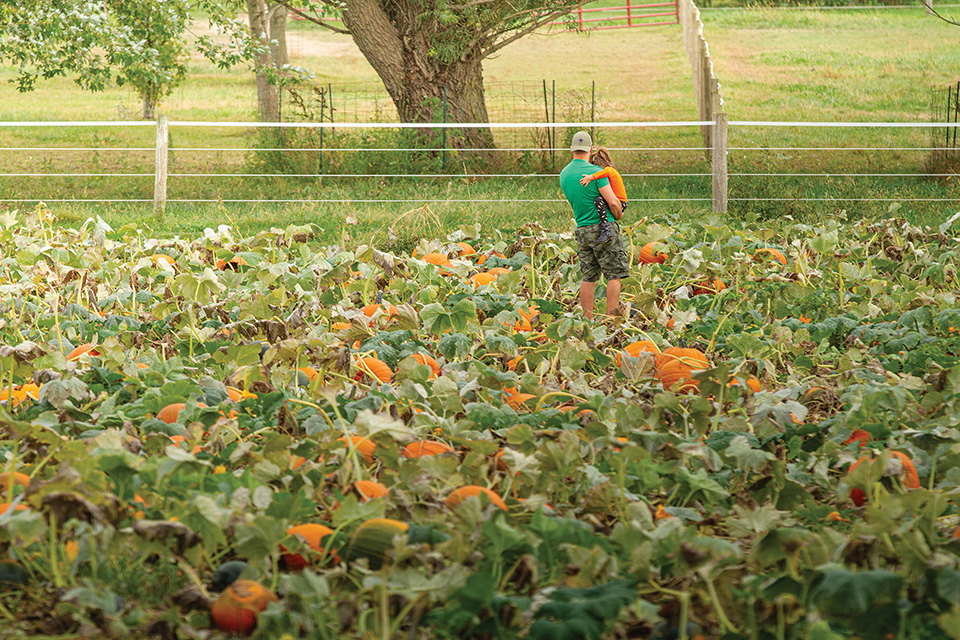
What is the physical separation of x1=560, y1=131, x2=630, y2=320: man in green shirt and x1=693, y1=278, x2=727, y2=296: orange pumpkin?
579 millimetres

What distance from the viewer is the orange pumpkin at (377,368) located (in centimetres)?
402

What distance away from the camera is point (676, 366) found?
13.8 feet

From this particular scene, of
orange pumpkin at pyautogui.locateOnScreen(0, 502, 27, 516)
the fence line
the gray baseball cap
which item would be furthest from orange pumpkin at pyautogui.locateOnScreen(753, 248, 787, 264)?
orange pumpkin at pyautogui.locateOnScreen(0, 502, 27, 516)

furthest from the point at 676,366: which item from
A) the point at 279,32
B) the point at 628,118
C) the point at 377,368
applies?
the point at 279,32

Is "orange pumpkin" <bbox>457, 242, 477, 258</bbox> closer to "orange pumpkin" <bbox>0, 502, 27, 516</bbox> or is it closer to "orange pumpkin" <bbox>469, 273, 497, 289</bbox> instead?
"orange pumpkin" <bbox>469, 273, 497, 289</bbox>

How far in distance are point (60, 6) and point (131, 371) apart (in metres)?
9.67

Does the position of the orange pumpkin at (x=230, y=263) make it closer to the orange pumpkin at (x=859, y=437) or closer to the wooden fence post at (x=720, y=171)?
the orange pumpkin at (x=859, y=437)

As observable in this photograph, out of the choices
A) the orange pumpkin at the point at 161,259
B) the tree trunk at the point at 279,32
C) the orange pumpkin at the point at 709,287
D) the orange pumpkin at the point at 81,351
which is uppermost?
the tree trunk at the point at 279,32

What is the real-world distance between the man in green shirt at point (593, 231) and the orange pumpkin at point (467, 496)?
302cm

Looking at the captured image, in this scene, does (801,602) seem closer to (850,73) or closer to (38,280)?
(38,280)

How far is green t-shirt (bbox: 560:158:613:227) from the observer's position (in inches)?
228

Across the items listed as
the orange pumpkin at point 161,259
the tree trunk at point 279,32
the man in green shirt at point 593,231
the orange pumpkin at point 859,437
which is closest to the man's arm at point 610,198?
the man in green shirt at point 593,231

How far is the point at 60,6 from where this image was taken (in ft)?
38.7

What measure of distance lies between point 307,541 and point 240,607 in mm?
352
